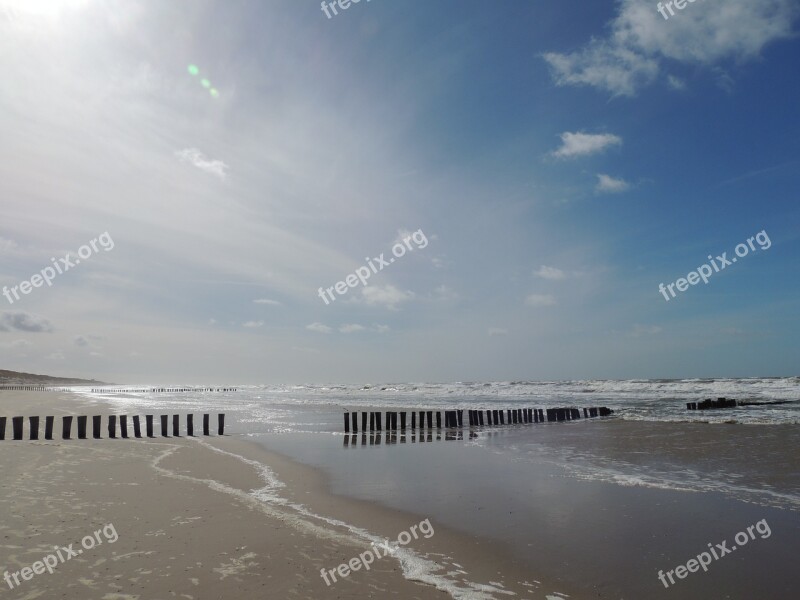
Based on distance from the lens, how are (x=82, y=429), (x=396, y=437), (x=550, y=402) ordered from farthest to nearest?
1. (x=550, y=402)
2. (x=396, y=437)
3. (x=82, y=429)

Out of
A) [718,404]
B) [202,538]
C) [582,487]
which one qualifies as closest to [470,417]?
[582,487]

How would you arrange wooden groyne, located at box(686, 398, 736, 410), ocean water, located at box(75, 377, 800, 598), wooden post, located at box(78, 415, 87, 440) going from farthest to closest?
wooden groyne, located at box(686, 398, 736, 410)
wooden post, located at box(78, 415, 87, 440)
ocean water, located at box(75, 377, 800, 598)

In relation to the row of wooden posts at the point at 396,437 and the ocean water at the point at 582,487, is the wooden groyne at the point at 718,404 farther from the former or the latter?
the row of wooden posts at the point at 396,437

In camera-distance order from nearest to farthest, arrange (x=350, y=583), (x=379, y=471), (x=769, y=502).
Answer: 1. (x=350, y=583)
2. (x=769, y=502)
3. (x=379, y=471)

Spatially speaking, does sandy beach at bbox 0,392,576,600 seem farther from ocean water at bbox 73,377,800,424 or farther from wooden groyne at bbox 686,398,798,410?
wooden groyne at bbox 686,398,798,410

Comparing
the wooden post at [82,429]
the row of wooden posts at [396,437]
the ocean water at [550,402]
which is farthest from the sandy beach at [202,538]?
the ocean water at [550,402]

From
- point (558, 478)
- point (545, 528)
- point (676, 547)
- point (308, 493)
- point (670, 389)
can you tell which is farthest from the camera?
point (670, 389)

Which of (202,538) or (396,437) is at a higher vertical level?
(202,538)

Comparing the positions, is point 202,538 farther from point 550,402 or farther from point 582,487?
point 550,402

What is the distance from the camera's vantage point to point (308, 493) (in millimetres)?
10938

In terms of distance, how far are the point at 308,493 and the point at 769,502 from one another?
908 cm

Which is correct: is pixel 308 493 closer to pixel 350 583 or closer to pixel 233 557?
pixel 233 557

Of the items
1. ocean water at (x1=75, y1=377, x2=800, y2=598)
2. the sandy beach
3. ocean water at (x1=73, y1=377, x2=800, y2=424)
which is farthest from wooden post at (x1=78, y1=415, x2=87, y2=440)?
ocean water at (x1=73, y1=377, x2=800, y2=424)

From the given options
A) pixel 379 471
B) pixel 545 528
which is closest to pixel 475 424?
pixel 379 471
